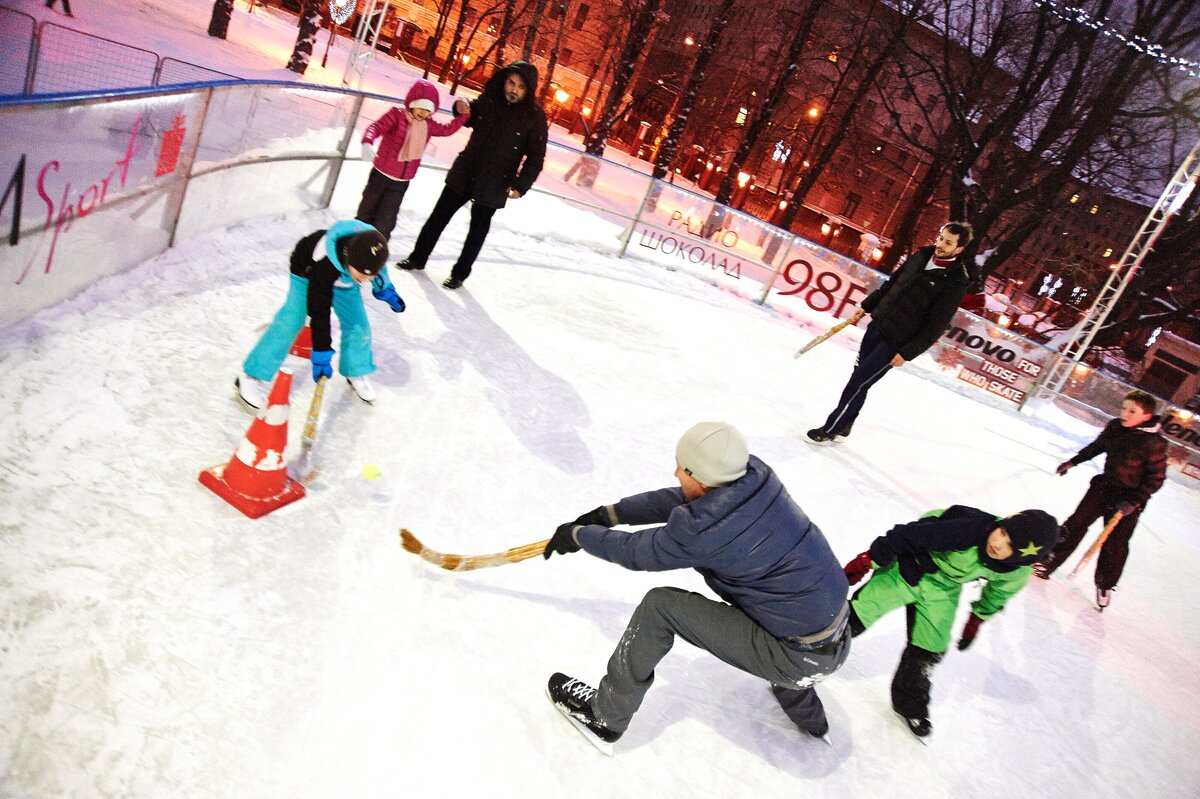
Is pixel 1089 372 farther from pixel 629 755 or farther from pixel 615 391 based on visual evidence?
pixel 629 755

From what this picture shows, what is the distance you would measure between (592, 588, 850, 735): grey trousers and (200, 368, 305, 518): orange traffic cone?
1.56 metres

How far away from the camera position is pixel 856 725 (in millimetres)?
3285

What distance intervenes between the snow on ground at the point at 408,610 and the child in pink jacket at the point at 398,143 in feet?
1.96

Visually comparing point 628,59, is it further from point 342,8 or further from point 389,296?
point 389,296

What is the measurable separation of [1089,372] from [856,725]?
11.3 meters

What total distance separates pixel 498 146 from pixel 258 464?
3.70m

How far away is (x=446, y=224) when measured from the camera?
6188 millimetres

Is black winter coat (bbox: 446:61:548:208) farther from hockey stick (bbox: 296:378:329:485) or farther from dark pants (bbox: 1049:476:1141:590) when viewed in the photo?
dark pants (bbox: 1049:476:1141:590)

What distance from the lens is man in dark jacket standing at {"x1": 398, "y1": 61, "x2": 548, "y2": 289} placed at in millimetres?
5785

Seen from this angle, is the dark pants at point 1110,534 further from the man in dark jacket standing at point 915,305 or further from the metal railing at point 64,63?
the metal railing at point 64,63

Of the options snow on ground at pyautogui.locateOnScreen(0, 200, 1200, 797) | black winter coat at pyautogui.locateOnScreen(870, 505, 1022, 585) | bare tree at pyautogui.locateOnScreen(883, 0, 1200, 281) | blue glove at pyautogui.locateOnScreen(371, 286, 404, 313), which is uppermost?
bare tree at pyautogui.locateOnScreen(883, 0, 1200, 281)

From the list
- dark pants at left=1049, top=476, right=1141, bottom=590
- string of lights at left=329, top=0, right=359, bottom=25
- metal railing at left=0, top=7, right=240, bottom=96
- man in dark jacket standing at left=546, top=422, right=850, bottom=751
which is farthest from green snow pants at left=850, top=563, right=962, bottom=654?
string of lights at left=329, top=0, right=359, bottom=25

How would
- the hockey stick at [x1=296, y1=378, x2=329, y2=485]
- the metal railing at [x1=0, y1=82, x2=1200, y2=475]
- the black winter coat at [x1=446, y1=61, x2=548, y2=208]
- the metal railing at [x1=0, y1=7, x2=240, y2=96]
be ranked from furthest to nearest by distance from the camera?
the metal railing at [x1=0, y1=7, x2=240, y2=96] → the black winter coat at [x1=446, y1=61, x2=548, y2=208] → the metal railing at [x1=0, y1=82, x2=1200, y2=475] → the hockey stick at [x1=296, y1=378, x2=329, y2=485]

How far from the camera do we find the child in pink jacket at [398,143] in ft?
18.0
